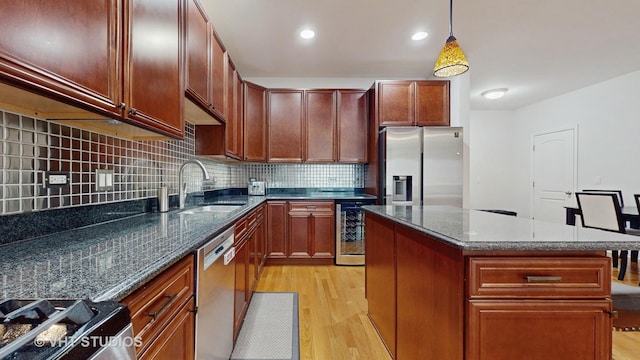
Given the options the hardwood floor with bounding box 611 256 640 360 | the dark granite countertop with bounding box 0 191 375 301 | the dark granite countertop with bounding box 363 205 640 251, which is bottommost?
the hardwood floor with bounding box 611 256 640 360

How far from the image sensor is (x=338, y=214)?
136 inches

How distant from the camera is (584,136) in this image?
4609 mm

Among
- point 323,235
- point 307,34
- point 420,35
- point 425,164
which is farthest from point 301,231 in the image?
point 420,35

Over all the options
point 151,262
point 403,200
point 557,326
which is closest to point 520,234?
point 557,326

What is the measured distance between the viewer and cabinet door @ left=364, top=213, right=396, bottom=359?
165 cm

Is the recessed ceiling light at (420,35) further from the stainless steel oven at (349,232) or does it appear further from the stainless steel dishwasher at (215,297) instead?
the stainless steel dishwasher at (215,297)

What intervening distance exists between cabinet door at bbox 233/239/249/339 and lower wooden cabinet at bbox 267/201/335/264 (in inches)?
51.6

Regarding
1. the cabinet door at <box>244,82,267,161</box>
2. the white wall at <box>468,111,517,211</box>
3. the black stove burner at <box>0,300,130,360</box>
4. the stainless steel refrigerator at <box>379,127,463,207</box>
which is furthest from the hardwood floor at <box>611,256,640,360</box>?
the white wall at <box>468,111,517,211</box>

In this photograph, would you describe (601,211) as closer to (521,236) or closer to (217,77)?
(521,236)

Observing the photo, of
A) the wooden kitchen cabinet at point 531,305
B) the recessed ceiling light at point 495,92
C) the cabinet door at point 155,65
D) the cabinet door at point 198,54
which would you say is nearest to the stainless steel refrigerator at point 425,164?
the recessed ceiling light at point 495,92

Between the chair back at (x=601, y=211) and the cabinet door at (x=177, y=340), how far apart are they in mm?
4088

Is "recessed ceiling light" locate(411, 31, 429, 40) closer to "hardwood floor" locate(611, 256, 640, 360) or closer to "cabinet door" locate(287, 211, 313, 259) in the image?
"cabinet door" locate(287, 211, 313, 259)

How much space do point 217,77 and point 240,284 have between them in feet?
5.46

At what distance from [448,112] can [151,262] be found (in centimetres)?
370
